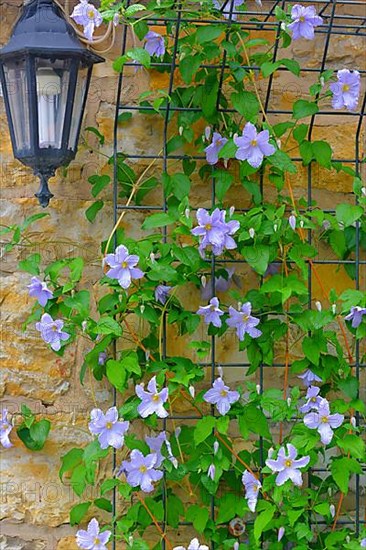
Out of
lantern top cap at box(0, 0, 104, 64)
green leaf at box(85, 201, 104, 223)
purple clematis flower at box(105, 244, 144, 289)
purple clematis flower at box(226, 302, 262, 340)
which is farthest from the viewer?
green leaf at box(85, 201, 104, 223)

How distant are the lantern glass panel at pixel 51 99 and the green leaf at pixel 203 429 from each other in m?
0.75

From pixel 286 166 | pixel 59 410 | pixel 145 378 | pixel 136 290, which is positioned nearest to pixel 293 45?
pixel 286 166

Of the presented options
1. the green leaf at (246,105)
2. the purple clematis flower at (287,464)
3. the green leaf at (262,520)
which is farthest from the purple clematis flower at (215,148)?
the green leaf at (262,520)

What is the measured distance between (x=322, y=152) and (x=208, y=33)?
43 cm

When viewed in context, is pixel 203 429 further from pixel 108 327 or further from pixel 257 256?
pixel 257 256

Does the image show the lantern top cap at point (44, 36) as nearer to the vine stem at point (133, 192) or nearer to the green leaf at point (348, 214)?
the vine stem at point (133, 192)

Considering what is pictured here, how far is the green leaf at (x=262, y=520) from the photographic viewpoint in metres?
2.16

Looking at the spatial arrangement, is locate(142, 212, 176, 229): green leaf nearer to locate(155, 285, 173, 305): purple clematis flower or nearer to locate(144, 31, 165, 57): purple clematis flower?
locate(155, 285, 173, 305): purple clematis flower

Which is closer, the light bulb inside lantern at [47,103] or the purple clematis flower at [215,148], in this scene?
the light bulb inside lantern at [47,103]

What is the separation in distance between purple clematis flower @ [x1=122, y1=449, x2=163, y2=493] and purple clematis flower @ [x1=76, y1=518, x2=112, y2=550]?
136 mm

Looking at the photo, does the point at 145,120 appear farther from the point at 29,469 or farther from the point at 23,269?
the point at 29,469

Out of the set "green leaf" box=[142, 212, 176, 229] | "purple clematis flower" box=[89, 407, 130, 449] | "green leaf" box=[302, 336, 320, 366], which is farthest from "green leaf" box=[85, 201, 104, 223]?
"green leaf" box=[302, 336, 320, 366]

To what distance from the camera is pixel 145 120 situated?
2416mm

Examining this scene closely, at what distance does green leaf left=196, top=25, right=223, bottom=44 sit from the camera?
2162mm
